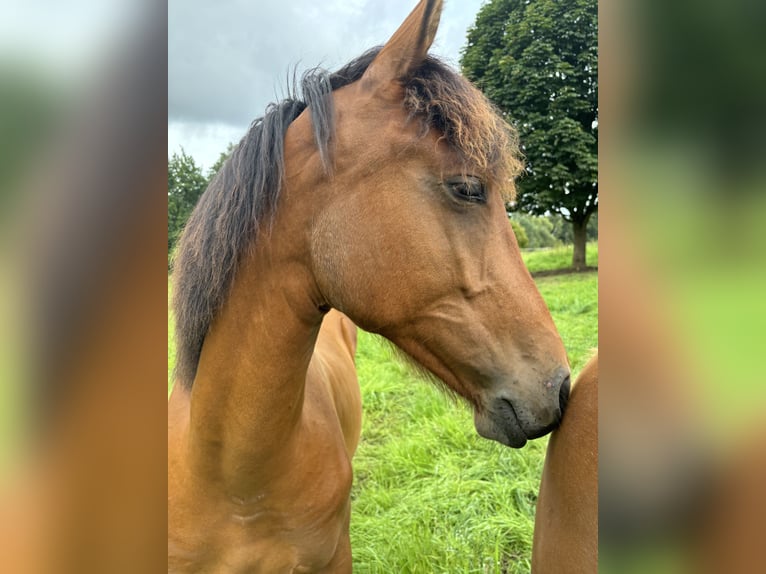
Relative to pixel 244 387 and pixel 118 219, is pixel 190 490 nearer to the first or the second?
pixel 244 387

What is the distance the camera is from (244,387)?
4.58ft

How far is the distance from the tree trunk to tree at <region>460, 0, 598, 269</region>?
0.09 feet

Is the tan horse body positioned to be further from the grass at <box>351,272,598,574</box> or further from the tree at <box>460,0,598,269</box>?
the tree at <box>460,0,598,269</box>

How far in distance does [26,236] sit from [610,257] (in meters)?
0.39

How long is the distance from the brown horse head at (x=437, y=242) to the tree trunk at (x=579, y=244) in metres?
13.8

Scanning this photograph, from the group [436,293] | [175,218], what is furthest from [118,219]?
[175,218]

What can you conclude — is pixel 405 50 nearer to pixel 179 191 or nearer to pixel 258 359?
pixel 258 359

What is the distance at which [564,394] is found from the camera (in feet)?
4.06

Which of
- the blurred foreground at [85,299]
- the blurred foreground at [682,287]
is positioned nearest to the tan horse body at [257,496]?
the blurred foreground at [85,299]

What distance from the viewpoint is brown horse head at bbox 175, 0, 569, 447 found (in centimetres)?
124

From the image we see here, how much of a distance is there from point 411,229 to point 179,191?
2091 mm

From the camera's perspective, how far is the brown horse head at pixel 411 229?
1236 mm

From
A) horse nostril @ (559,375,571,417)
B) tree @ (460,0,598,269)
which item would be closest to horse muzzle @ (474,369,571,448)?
horse nostril @ (559,375,571,417)

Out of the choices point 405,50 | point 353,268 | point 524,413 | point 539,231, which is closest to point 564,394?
point 524,413
